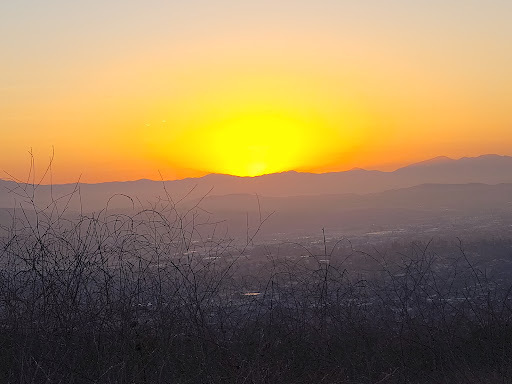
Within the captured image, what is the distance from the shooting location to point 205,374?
14.1 ft

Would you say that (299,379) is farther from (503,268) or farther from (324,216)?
(324,216)

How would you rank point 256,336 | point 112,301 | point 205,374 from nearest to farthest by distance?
point 205,374, point 112,301, point 256,336

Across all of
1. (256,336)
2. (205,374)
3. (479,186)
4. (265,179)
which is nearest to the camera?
(205,374)

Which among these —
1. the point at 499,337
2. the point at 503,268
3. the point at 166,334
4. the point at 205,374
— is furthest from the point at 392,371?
the point at 503,268

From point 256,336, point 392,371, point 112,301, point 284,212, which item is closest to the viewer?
point 392,371

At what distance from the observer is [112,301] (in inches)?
197

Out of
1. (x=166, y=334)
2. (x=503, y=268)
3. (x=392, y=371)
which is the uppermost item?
(x=166, y=334)

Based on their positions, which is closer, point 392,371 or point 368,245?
point 392,371

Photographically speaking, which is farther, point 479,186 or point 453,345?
point 479,186

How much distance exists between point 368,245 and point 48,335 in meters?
37.3

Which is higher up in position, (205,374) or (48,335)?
(48,335)

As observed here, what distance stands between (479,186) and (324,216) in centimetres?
9241

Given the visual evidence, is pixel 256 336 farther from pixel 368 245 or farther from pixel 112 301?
pixel 368 245

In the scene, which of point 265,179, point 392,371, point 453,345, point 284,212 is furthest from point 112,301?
point 265,179
